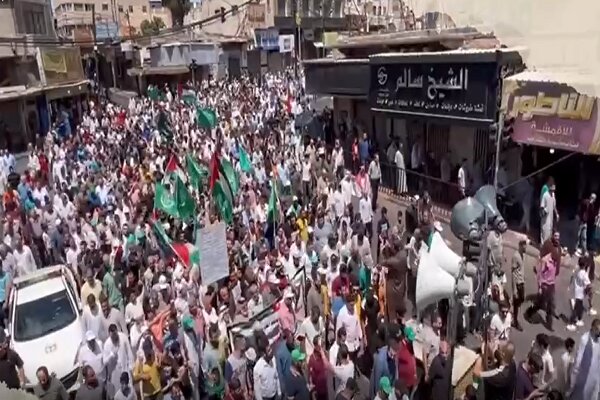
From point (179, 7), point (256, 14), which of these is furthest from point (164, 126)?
point (179, 7)

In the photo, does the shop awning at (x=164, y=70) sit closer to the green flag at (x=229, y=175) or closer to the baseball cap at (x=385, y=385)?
the green flag at (x=229, y=175)

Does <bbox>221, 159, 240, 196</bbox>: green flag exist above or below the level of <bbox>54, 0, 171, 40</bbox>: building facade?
below

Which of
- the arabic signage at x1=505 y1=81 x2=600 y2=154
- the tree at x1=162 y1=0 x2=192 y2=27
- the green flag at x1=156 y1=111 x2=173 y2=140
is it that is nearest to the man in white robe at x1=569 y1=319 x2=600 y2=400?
the arabic signage at x1=505 y1=81 x2=600 y2=154

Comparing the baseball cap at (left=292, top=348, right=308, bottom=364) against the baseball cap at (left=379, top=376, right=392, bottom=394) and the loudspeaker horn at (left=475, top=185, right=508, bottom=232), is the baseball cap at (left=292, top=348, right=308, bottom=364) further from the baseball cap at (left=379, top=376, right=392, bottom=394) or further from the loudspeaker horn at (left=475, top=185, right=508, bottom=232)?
the loudspeaker horn at (left=475, top=185, right=508, bottom=232)

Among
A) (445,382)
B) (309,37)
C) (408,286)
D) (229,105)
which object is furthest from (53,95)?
(445,382)

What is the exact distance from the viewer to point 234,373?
7.16 m

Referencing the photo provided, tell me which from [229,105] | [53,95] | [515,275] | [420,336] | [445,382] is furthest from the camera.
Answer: [53,95]

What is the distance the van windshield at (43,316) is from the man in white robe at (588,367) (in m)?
6.19

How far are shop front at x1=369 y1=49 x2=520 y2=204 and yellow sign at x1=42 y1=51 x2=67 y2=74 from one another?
2093cm

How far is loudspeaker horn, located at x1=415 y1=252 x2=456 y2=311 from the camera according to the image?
784cm

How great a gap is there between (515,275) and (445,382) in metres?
3.40

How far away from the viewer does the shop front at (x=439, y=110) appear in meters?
14.6

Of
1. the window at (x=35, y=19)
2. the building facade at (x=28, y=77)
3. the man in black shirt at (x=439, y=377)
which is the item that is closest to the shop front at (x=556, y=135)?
the man in black shirt at (x=439, y=377)

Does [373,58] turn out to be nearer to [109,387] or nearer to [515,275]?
[515,275]
